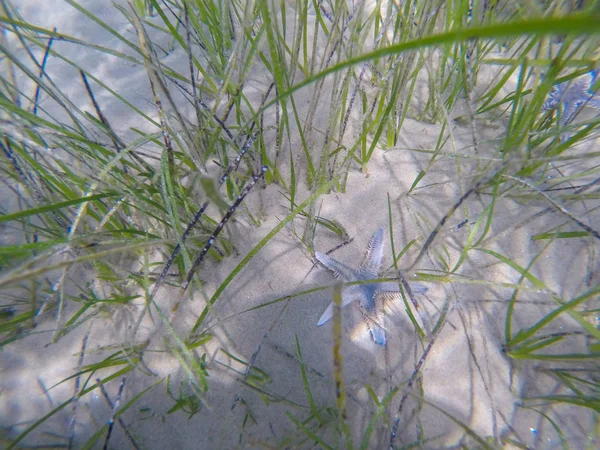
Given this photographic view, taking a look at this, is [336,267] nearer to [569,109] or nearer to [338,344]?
[338,344]

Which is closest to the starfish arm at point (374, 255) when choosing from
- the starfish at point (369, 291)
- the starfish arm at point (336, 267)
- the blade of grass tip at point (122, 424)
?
the starfish at point (369, 291)

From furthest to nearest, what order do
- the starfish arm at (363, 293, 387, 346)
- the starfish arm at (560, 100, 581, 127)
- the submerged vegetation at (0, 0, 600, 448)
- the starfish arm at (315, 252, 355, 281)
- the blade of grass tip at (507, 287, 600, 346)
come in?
1. the starfish arm at (560, 100, 581, 127)
2. the starfish arm at (315, 252, 355, 281)
3. the starfish arm at (363, 293, 387, 346)
4. the submerged vegetation at (0, 0, 600, 448)
5. the blade of grass tip at (507, 287, 600, 346)

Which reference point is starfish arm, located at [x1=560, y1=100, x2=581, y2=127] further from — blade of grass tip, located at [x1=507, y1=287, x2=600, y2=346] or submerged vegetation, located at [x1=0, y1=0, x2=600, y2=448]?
blade of grass tip, located at [x1=507, y1=287, x2=600, y2=346]

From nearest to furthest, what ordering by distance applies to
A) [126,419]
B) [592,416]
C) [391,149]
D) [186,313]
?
[592,416] → [126,419] → [186,313] → [391,149]

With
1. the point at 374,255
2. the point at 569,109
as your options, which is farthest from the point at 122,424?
the point at 569,109

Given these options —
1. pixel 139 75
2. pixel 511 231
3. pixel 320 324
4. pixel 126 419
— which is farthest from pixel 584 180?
pixel 139 75

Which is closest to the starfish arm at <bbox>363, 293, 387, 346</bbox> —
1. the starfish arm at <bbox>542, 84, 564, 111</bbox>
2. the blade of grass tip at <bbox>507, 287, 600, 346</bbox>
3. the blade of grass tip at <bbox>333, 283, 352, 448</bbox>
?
the blade of grass tip at <bbox>333, 283, 352, 448</bbox>

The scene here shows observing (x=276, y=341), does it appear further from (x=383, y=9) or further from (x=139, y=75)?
(x=383, y=9)
